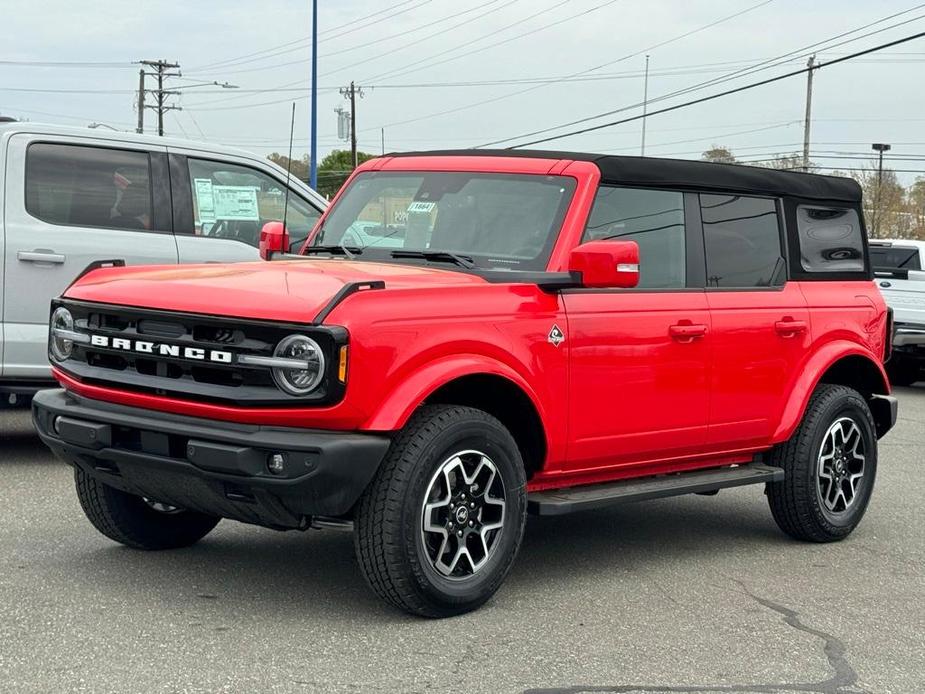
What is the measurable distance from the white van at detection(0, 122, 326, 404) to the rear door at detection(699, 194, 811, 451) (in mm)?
3634

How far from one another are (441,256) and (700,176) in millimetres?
1503

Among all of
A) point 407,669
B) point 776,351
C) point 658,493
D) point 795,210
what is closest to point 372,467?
point 407,669

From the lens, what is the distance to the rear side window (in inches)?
301

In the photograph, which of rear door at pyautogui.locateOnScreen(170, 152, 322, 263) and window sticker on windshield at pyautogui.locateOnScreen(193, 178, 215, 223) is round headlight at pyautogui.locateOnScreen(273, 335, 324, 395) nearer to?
rear door at pyautogui.locateOnScreen(170, 152, 322, 263)

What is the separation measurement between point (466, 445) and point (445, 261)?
1.06 m

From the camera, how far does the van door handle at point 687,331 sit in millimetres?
6512

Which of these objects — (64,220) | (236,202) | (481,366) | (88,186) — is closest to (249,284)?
(481,366)

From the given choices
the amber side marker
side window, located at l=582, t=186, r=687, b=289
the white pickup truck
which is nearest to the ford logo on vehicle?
the amber side marker

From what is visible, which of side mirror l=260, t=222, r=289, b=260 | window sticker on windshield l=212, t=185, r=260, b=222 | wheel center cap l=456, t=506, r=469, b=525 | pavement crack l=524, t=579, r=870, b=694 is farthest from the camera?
window sticker on windshield l=212, t=185, r=260, b=222

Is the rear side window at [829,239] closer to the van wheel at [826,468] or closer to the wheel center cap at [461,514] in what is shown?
the van wheel at [826,468]

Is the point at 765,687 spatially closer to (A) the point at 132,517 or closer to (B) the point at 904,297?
(A) the point at 132,517

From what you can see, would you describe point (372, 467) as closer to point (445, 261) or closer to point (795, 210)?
point (445, 261)

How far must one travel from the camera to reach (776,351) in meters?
7.12

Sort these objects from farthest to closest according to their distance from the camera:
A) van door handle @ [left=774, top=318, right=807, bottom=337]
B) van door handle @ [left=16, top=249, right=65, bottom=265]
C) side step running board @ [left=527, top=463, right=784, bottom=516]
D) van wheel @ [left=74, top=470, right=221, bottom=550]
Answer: van door handle @ [left=16, top=249, right=65, bottom=265] < van door handle @ [left=774, top=318, right=807, bottom=337] < van wheel @ [left=74, top=470, right=221, bottom=550] < side step running board @ [left=527, top=463, right=784, bottom=516]
